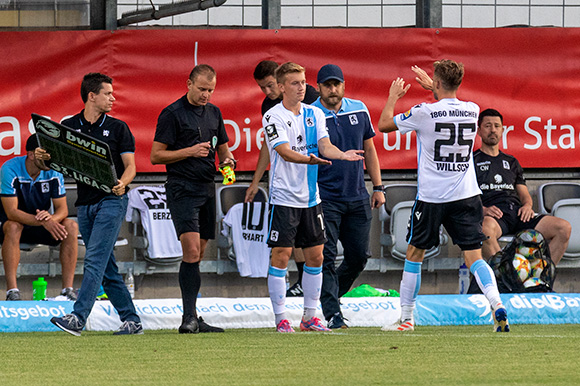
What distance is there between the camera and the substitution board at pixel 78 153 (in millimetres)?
6770

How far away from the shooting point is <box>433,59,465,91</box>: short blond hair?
6820 millimetres

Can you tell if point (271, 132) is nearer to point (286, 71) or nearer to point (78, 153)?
point (286, 71)

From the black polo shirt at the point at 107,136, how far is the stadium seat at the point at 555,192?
18.0 ft

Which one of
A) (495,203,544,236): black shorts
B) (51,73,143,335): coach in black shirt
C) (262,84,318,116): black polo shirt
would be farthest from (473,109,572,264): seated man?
(51,73,143,335): coach in black shirt

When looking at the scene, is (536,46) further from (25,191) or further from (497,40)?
(25,191)

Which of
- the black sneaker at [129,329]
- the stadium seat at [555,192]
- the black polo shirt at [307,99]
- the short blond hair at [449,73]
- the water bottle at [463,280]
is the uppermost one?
the short blond hair at [449,73]

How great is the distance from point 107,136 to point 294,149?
4.24ft

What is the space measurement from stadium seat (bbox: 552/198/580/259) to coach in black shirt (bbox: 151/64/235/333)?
472cm

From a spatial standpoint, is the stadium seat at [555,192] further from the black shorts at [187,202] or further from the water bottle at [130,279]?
the black shorts at [187,202]

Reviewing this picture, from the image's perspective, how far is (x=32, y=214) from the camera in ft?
31.0

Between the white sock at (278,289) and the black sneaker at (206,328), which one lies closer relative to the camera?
the white sock at (278,289)

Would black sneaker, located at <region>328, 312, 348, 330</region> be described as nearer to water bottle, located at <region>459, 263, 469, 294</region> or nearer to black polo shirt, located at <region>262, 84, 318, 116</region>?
black polo shirt, located at <region>262, 84, 318, 116</region>

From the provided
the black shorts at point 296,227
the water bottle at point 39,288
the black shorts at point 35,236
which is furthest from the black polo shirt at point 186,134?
the water bottle at point 39,288

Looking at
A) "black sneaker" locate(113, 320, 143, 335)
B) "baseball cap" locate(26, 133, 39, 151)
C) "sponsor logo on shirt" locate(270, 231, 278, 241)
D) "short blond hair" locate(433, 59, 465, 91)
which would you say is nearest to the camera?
"short blond hair" locate(433, 59, 465, 91)
